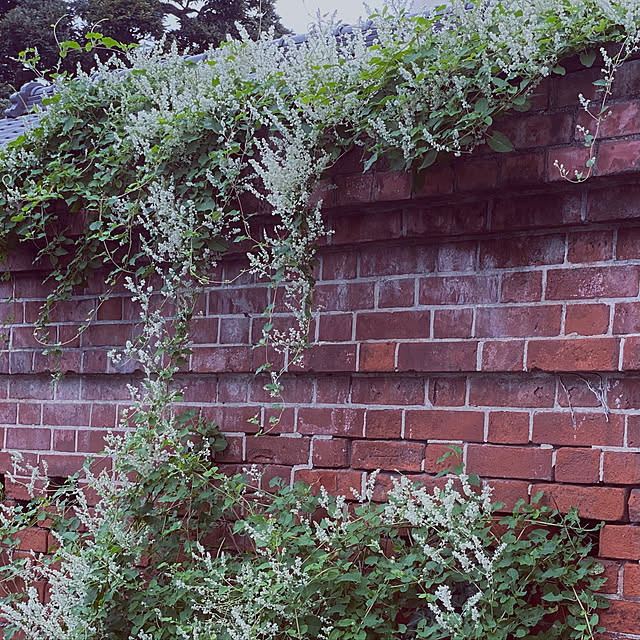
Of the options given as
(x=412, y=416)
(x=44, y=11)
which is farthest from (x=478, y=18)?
(x=44, y=11)

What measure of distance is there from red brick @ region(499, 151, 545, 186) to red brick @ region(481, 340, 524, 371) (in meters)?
0.50

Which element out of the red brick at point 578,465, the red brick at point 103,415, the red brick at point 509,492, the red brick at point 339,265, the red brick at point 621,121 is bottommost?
the red brick at point 509,492

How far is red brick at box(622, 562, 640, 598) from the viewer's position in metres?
2.33

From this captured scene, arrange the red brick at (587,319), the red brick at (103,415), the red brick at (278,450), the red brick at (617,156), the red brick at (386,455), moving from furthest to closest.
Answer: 1. the red brick at (103,415)
2. the red brick at (278,450)
3. the red brick at (386,455)
4. the red brick at (587,319)
5. the red brick at (617,156)

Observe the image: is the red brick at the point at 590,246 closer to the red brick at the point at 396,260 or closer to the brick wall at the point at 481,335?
the brick wall at the point at 481,335

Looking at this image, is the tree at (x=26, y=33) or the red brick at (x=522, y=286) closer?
the red brick at (x=522, y=286)

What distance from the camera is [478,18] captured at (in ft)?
8.30

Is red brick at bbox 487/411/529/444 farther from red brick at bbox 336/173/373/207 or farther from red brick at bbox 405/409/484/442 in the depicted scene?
red brick at bbox 336/173/373/207

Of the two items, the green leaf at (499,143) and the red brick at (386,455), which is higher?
the green leaf at (499,143)

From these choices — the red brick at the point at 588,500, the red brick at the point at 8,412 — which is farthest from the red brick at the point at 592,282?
the red brick at the point at 8,412

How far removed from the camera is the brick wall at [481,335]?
239cm

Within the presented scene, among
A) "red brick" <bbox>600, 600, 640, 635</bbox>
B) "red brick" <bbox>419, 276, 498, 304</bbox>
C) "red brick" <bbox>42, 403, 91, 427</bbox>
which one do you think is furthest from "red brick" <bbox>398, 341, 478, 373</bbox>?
"red brick" <bbox>42, 403, 91, 427</bbox>

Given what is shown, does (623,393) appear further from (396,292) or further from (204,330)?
(204,330)

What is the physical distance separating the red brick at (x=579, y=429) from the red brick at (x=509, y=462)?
52 millimetres
